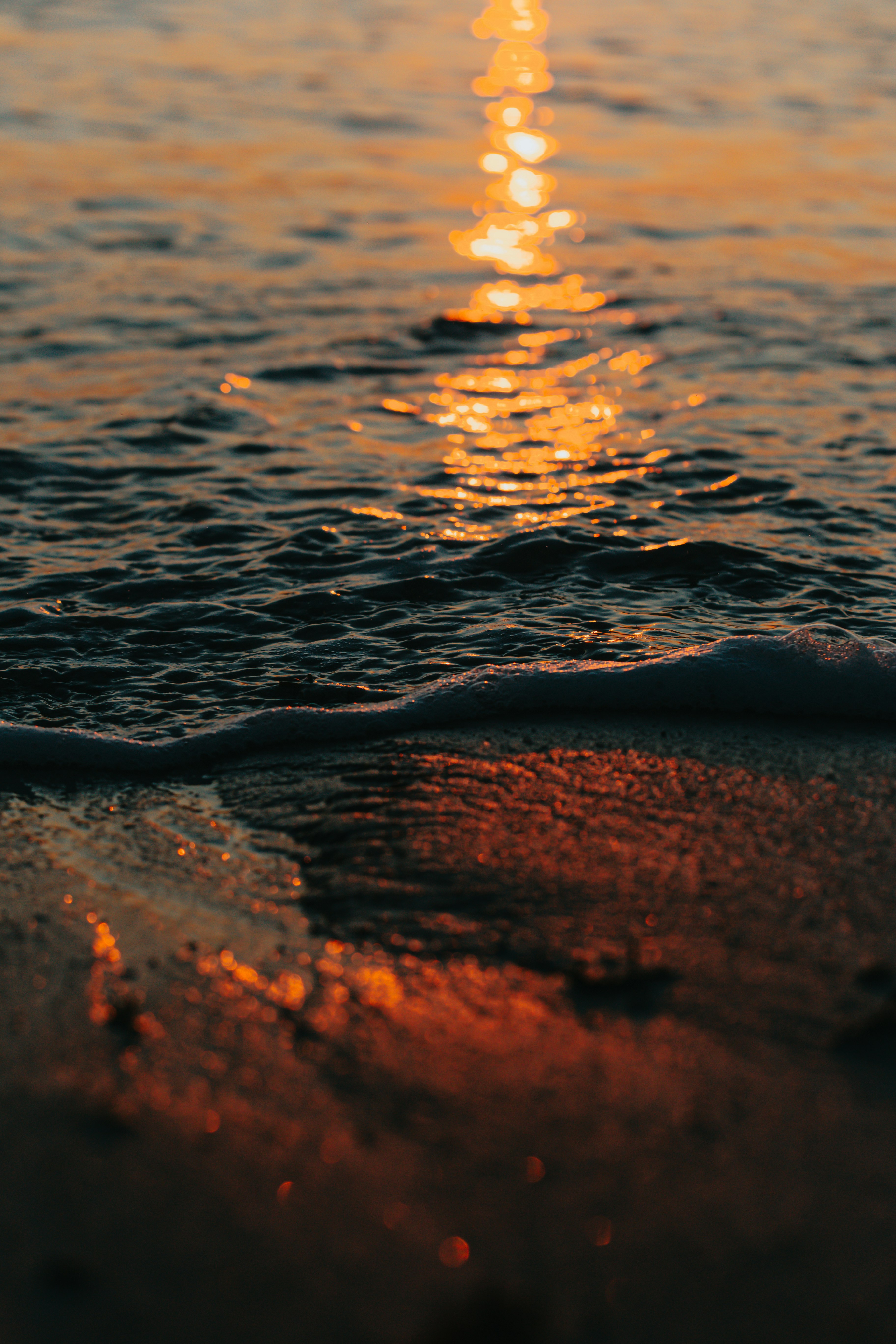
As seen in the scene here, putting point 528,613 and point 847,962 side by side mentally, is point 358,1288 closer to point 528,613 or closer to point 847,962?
point 847,962

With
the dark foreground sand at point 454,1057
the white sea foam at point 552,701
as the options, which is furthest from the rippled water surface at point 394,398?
the dark foreground sand at point 454,1057

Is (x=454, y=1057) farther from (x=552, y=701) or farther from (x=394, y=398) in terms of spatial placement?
(x=394, y=398)

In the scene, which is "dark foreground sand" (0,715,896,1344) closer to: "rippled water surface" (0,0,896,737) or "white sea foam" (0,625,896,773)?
"white sea foam" (0,625,896,773)

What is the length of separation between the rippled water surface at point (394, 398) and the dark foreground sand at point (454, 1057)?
2.84ft

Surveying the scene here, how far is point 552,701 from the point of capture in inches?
147

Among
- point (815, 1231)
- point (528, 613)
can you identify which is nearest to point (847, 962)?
point (815, 1231)

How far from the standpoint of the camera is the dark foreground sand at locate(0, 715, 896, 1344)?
1892mm

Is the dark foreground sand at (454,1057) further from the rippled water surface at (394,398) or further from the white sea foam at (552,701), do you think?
the rippled water surface at (394,398)

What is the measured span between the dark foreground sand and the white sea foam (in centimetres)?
21

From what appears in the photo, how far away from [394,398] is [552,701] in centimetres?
326

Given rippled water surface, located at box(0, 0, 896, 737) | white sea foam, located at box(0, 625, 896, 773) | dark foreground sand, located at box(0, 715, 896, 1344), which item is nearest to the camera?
dark foreground sand, located at box(0, 715, 896, 1344)

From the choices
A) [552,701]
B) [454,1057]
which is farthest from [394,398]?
[454,1057]

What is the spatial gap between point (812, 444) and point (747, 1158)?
442 cm

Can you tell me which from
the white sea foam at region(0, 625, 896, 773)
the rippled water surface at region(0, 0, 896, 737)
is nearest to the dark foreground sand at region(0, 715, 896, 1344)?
the white sea foam at region(0, 625, 896, 773)
